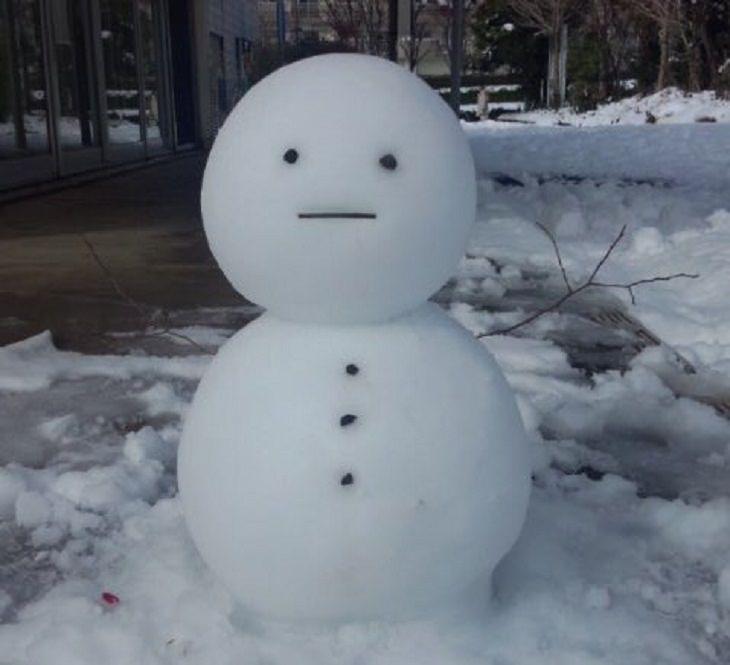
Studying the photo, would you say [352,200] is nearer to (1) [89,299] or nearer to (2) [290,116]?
(2) [290,116]

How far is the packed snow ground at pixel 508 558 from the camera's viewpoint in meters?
1.68

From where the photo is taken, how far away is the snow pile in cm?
1719

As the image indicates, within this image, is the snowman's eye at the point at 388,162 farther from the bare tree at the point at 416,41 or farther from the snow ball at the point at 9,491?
the bare tree at the point at 416,41

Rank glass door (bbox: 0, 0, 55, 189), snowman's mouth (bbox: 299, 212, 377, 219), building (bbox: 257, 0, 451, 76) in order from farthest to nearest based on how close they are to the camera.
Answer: building (bbox: 257, 0, 451, 76) → glass door (bbox: 0, 0, 55, 189) → snowman's mouth (bbox: 299, 212, 377, 219)

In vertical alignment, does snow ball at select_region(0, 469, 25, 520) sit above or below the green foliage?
below

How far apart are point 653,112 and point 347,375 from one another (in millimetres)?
18419

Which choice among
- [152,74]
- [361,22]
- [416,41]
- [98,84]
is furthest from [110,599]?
[361,22]

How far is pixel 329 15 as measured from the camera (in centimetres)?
2936

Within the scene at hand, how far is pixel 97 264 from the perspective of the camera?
5.31 metres

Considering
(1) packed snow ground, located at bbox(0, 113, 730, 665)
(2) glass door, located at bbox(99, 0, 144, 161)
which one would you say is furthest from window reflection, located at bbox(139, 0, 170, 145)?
(1) packed snow ground, located at bbox(0, 113, 730, 665)

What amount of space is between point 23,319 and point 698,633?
129 inches

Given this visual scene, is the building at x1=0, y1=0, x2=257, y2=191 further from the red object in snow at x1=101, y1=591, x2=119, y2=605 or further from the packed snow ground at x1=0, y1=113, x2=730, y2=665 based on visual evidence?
the red object in snow at x1=101, y1=591, x2=119, y2=605

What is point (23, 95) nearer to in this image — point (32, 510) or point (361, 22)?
point (32, 510)

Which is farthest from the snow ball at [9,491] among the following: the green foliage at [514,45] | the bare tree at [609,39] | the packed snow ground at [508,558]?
the green foliage at [514,45]
